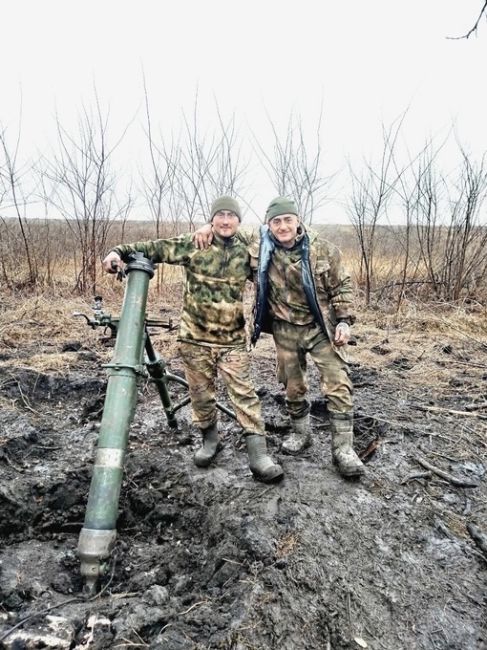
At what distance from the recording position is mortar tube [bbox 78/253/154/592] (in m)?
2.30

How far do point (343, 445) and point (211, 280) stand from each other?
4.50 ft

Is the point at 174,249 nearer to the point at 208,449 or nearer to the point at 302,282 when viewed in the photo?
the point at 302,282

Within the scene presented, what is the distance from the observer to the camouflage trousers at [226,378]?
123 inches

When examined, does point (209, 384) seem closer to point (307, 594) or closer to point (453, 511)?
point (307, 594)

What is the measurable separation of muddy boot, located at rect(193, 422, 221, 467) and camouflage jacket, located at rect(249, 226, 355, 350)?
2.59 ft

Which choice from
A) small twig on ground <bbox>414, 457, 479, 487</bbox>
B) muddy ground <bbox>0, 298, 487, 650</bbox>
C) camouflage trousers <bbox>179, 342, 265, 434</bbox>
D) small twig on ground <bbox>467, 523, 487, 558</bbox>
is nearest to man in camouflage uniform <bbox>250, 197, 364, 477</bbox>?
camouflage trousers <bbox>179, 342, 265, 434</bbox>

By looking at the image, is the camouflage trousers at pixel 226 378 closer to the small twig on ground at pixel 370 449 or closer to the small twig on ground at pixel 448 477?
the small twig on ground at pixel 370 449

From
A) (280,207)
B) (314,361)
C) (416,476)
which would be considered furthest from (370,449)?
(280,207)

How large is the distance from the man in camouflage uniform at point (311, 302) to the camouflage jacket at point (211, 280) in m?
0.14

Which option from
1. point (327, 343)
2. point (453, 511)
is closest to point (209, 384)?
point (327, 343)

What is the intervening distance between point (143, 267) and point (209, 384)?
0.90 m

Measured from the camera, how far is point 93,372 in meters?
5.38

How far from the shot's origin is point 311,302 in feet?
10.3

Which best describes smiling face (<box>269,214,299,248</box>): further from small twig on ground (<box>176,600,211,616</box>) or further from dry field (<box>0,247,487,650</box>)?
small twig on ground (<box>176,600,211,616</box>)
